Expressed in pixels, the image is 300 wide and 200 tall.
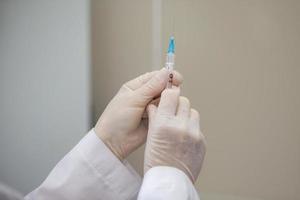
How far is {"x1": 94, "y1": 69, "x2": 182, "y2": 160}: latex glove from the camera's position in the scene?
0.80 m

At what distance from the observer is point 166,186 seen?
603 mm

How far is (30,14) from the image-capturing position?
3.59 ft

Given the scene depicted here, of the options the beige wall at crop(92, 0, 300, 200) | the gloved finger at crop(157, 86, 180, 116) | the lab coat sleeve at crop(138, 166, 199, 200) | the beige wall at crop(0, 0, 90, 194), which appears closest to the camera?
the lab coat sleeve at crop(138, 166, 199, 200)

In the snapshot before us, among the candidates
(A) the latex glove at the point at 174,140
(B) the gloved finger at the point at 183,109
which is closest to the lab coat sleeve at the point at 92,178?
(A) the latex glove at the point at 174,140

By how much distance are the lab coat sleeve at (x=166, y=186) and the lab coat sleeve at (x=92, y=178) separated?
0.58 ft

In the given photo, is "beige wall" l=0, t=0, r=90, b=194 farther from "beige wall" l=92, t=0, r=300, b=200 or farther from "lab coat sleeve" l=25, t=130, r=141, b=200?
"lab coat sleeve" l=25, t=130, r=141, b=200

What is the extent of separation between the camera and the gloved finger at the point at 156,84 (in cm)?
79

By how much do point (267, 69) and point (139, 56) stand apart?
424 millimetres

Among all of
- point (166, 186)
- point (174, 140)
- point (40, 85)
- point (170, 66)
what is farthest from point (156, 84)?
point (40, 85)

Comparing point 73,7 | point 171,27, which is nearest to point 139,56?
point 171,27

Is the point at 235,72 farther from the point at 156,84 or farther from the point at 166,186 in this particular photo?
the point at 166,186

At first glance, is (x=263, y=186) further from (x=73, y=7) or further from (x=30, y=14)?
(x=30, y=14)

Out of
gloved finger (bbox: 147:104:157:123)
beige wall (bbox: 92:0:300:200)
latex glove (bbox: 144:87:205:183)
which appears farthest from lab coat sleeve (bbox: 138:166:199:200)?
beige wall (bbox: 92:0:300:200)

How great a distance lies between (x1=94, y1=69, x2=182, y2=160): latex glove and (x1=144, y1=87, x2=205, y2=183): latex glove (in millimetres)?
72
